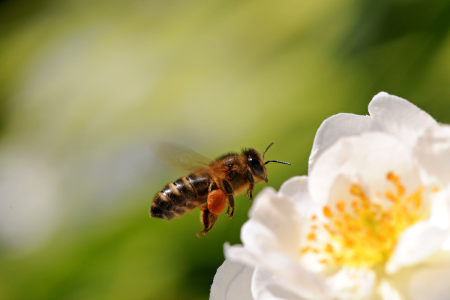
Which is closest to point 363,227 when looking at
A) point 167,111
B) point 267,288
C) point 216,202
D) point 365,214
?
point 365,214

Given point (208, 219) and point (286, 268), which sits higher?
point (208, 219)

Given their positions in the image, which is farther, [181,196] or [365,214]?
[181,196]

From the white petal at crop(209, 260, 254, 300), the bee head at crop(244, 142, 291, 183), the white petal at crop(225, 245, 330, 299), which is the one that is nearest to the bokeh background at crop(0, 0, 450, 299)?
the bee head at crop(244, 142, 291, 183)

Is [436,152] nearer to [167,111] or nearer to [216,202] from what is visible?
[216,202]

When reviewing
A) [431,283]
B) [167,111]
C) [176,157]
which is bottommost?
[431,283]

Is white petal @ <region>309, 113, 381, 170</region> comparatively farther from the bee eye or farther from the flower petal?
the bee eye

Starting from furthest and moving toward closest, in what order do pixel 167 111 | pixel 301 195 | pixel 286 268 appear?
pixel 167 111 → pixel 301 195 → pixel 286 268
